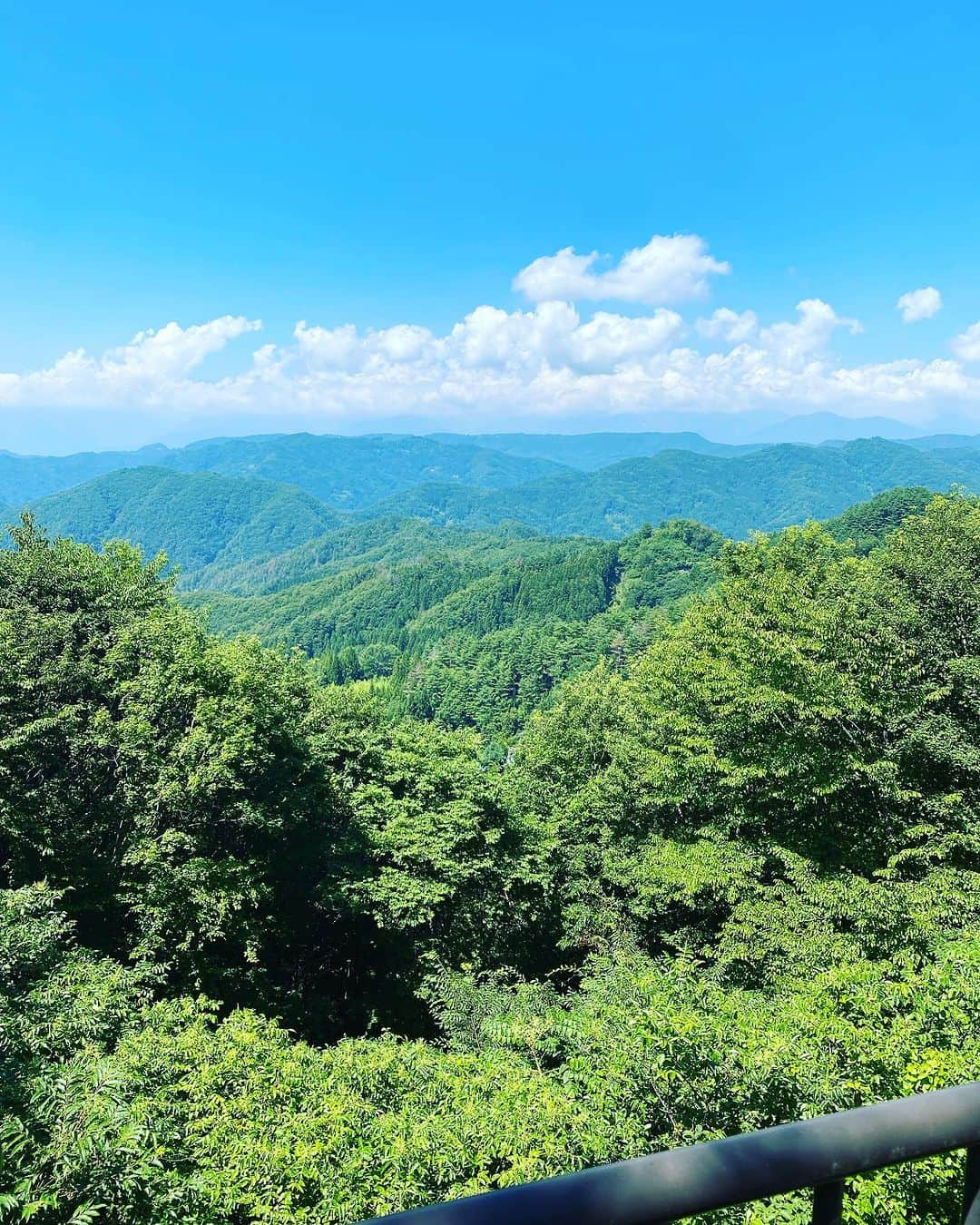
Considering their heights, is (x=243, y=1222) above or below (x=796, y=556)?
below

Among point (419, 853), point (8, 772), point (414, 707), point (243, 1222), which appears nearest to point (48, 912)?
point (8, 772)

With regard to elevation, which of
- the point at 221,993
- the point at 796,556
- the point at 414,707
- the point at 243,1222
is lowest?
the point at 414,707

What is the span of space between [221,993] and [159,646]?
7709 millimetres

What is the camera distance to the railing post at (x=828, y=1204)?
1337mm

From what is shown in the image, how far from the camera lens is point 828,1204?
1.36 metres

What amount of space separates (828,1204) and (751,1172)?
0.32 m

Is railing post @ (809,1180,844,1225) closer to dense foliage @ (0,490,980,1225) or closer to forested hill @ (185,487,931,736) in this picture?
dense foliage @ (0,490,980,1225)

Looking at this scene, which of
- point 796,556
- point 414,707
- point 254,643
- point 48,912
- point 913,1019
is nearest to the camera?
point 913,1019

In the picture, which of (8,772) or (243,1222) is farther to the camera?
(8,772)

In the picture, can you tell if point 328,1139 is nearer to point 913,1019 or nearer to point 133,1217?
point 133,1217

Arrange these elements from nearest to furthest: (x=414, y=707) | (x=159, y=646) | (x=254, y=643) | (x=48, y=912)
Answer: (x=48, y=912)
(x=159, y=646)
(x=254, y=643)
(x=414, y=707)

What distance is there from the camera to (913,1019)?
25.6 feet

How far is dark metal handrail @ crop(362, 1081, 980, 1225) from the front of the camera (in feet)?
3.52

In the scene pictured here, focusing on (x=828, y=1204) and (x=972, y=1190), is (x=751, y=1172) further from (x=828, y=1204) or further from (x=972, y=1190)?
(x=972, y=1190)
